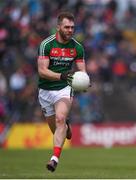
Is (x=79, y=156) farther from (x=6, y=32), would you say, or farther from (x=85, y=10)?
(x=85, y=10)

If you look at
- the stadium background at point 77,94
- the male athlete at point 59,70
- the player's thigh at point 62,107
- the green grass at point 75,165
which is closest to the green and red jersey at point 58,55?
the male athlete at point 59,70

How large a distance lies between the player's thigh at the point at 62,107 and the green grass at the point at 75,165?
1.05 meters

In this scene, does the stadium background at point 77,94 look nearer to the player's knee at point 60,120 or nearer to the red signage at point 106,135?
the red signage at point 106,135

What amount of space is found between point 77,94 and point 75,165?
9.39 m

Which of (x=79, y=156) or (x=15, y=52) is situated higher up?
(x=15, y=52)

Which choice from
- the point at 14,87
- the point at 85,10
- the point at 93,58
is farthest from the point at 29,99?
the point at 85,10

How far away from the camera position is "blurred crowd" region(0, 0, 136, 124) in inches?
1026

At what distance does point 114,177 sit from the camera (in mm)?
12516

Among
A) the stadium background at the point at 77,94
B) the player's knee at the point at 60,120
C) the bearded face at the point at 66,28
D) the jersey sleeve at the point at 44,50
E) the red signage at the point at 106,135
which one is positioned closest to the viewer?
the player's knee at the point at 60,120

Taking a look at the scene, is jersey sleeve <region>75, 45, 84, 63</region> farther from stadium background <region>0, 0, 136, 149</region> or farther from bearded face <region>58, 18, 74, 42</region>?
stadium background <region>0, 0, 136, 149</region>

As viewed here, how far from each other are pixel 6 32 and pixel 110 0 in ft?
18.2

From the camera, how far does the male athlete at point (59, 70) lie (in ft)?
42.0

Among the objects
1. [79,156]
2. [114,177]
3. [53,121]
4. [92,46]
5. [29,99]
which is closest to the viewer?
[114,177]

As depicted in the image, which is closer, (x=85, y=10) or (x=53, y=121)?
(x=53, y=121)
